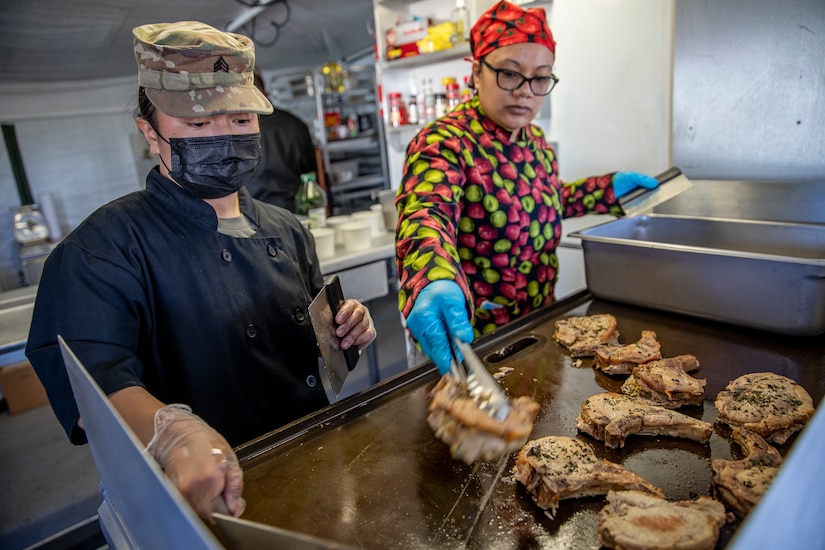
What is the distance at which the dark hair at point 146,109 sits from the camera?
1311mm

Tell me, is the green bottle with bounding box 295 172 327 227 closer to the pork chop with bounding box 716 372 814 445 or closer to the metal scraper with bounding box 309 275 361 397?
the metal scraper with bounding box 309 275 361 397

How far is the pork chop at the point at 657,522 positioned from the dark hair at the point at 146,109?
131 centimetres

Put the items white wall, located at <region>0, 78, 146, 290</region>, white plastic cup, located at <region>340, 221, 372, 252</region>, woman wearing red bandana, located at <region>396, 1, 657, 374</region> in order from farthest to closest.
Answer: white wall, located at <region>0, 78, 146, 290</region> → white plastic cup, located at <region>340, 221, 372, 252</region> → woman wearing red bandana, located at <region>396, 1, 657, 374</region>

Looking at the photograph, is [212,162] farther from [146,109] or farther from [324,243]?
[324,243]

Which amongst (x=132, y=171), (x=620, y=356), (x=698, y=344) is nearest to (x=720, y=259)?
(x=698, y=344)

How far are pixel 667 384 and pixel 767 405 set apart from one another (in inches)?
8.0

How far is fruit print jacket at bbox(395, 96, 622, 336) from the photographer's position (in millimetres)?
1651

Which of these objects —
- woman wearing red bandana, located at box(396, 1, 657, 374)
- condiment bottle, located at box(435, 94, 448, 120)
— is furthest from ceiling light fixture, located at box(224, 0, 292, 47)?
woman wearing red bandana, located at box(396, 1, 657, 374)

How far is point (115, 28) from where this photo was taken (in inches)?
161

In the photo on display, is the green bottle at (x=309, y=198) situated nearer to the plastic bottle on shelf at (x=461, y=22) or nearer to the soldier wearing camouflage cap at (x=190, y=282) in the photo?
the plastic bottle on shelf at (x=461, y=22)

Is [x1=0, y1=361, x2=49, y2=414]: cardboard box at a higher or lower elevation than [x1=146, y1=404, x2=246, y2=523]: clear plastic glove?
lower

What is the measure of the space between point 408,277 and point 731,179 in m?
1.82

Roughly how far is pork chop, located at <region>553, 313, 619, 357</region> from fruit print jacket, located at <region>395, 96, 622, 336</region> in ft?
0.90

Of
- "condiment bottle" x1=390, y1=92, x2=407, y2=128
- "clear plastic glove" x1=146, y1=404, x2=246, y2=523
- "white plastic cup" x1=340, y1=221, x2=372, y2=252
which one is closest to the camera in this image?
"clear plastic glove" x1=146, y1=404, x2=246, y2=523
